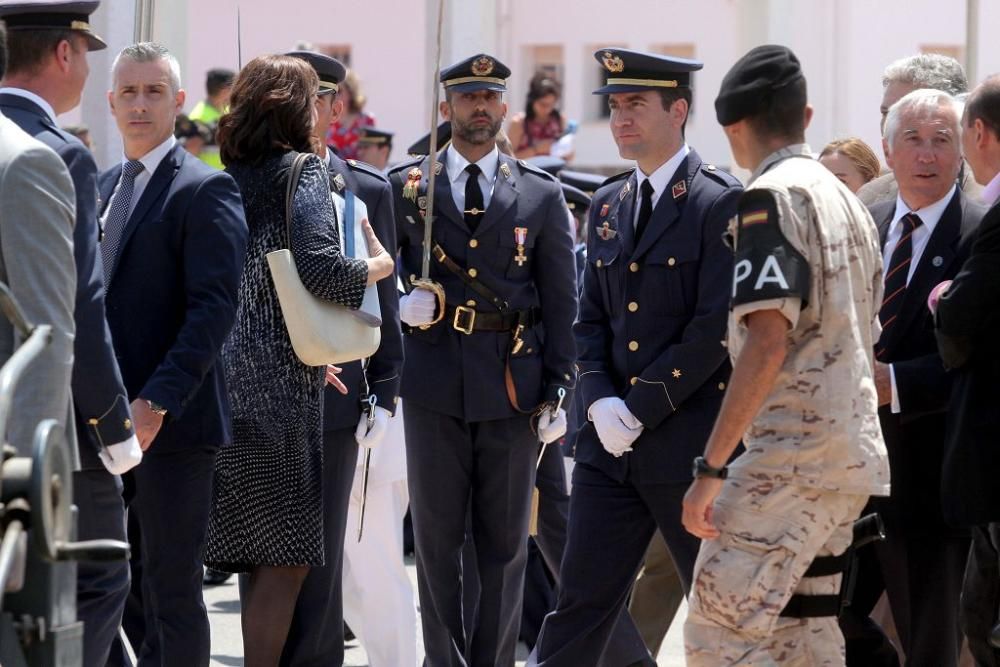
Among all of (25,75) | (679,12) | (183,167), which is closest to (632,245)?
(183,167)

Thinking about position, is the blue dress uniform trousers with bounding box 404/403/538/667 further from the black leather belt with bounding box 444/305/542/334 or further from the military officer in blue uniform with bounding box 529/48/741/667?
the military officer in blue uniform with bounding box 529/48/741/667

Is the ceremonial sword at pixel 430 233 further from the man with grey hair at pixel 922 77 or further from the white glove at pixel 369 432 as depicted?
the man with grey hair at pixel 922 77

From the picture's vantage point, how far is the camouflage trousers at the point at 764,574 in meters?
4.22

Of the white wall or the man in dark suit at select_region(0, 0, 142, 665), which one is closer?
the man in dark suit at select_region(0, 0, 142, 665)

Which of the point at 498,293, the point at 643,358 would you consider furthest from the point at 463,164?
the point at 643,358

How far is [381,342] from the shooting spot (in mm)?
5984

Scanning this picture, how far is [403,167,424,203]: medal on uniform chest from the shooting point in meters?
6.43

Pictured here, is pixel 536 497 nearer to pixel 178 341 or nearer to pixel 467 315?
pixel 467 315

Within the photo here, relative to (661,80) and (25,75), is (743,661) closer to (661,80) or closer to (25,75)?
(661,80)

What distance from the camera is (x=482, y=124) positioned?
6477 millimetres

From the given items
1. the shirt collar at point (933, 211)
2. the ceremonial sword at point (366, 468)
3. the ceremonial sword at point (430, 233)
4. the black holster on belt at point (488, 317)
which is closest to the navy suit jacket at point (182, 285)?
the ceremonial sword at point (366, 468)

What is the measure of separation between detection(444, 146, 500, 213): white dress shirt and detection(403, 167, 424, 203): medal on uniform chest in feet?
0.36

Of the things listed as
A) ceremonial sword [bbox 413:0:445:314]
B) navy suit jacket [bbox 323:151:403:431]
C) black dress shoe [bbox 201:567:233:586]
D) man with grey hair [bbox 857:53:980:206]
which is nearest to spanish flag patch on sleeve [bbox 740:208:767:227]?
navy suit jacket [bbox 323:151:403:431]

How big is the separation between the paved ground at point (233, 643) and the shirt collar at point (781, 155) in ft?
9.59
